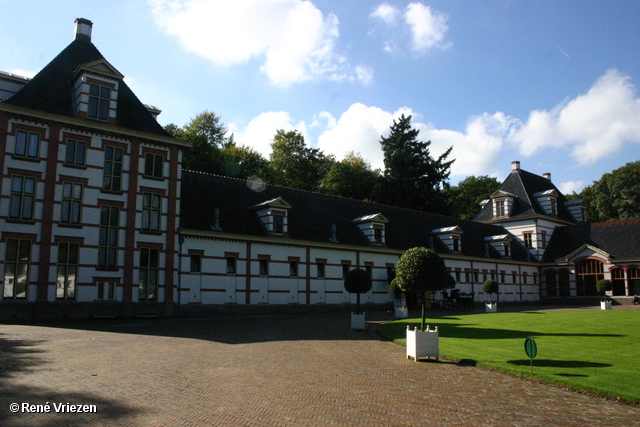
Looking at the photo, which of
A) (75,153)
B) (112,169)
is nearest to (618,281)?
(112,169)

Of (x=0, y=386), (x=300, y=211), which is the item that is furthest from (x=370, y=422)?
(x=300, y=211)

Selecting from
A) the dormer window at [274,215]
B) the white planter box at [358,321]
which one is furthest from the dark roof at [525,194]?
the white planter box at [358,321]

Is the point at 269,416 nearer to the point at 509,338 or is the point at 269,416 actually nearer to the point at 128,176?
the point at 509,338

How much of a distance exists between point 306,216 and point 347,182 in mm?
24401

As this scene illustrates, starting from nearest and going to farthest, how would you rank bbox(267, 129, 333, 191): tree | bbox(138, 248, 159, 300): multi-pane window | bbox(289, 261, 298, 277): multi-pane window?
bbox(138, 248, 159, 300): multi-pane window < bbox(289, 261, 298, 277): multi-pane window < bbox(267, 129, 333, 191): tree

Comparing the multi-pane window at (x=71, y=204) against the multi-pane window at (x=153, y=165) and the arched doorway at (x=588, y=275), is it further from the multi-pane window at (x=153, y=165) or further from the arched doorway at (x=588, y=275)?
the arched doorway at (x=588, y=275)

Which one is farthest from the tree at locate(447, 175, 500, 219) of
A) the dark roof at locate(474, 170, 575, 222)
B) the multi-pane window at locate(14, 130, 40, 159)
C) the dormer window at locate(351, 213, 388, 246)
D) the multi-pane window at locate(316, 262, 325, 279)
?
the multi-pane window at locate(14, 130, 40, 159)

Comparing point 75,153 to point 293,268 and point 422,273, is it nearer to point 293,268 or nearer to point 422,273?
point 293,268

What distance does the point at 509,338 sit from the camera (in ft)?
61.9

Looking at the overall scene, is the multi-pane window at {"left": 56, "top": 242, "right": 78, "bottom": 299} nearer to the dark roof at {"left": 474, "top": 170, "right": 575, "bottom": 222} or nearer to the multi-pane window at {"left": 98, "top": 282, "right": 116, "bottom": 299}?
the multi-pane window at {"left": 98, "top": 282, "right": 116, "bottom": 299}

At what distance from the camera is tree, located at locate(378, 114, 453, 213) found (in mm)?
65875

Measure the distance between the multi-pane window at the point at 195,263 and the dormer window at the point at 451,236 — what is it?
25.2 m

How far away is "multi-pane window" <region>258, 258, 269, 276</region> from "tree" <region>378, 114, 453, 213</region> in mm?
34027

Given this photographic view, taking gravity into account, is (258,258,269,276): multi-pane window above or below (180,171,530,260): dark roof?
below
